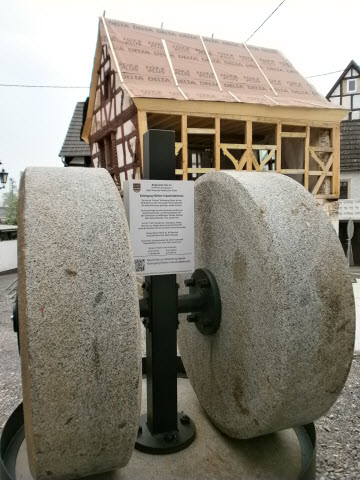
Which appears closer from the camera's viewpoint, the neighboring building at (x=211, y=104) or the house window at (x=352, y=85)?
the neighboring building at (x=211, y=104)

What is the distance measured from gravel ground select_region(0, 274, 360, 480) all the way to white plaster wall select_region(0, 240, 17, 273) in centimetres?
673

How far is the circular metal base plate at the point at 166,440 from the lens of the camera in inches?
86.7

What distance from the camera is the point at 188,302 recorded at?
7.46 feet

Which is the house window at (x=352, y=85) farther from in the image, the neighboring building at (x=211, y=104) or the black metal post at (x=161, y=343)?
the black metal post at (x=161, y=343)

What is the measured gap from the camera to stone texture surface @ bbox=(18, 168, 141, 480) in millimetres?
1411

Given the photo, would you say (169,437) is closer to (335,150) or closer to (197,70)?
(197,70)

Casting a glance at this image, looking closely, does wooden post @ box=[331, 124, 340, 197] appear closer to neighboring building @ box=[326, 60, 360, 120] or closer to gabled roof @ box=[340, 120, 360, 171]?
gabled roof @ box=[340, 120, 360, 171]

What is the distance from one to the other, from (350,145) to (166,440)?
54.1 feet

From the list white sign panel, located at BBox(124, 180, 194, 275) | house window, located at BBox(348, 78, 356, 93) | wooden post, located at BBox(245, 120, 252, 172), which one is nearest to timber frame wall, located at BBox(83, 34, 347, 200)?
wooden post, located at BBox(245, 120, 252, 172)

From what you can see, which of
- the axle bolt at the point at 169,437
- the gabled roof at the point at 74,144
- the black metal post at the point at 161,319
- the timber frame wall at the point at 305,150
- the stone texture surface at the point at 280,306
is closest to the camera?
the stone texture surface at the point at 280,306

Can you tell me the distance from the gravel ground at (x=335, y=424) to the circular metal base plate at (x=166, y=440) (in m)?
0.76

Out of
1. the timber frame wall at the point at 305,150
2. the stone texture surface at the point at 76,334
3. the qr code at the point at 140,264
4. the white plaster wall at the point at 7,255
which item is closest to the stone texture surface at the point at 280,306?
the qr code at the point at 140,264

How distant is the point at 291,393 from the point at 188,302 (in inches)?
30.6

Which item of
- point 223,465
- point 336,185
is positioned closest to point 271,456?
point 223,465
